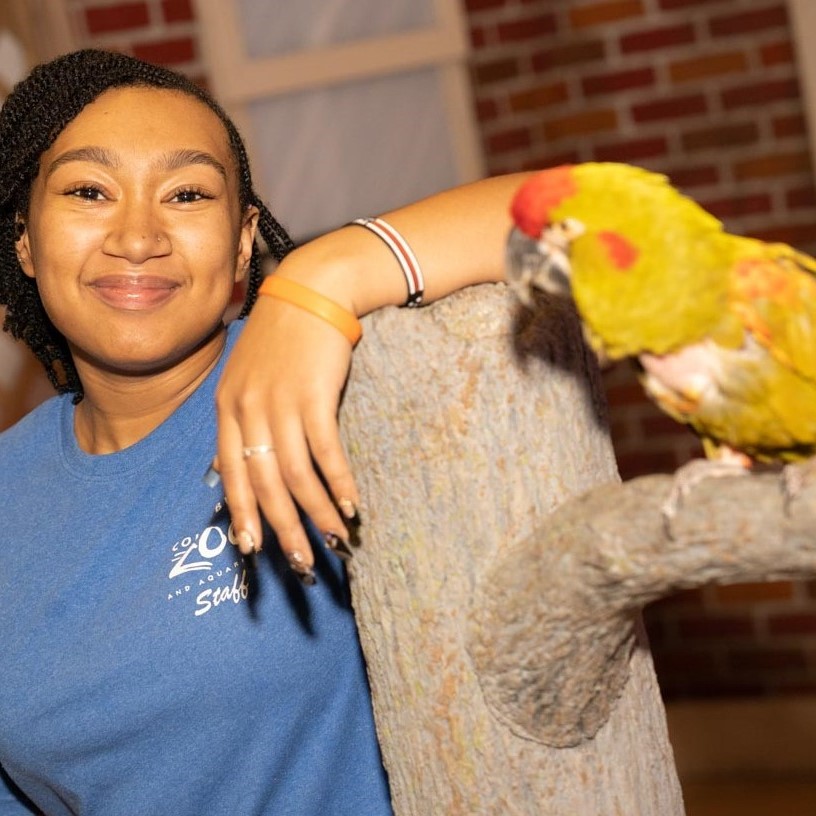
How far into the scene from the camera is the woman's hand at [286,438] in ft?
2.35

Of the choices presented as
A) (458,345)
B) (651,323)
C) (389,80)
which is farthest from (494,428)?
(389,80)

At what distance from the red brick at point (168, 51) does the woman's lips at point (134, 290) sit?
1511mm

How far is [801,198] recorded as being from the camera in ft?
7.78

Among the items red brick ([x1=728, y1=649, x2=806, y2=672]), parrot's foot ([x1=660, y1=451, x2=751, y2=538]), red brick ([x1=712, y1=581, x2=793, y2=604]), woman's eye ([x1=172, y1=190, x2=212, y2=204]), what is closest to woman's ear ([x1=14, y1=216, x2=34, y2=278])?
woman's eye ([x1=172, y1=190, x2=212, y2=204])

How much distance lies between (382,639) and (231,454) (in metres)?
0.20

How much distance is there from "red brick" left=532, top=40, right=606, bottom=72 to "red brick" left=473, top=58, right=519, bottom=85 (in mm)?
63

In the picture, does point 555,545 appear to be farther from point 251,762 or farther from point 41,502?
point 41,502

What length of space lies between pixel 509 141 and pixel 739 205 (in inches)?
19.9

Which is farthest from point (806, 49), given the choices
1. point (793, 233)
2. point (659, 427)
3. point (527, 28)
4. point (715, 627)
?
point (715, 627)

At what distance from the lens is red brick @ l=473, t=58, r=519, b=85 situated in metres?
2.49

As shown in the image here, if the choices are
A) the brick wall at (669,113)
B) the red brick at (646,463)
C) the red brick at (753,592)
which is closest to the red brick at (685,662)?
the brick wall at (669,113)

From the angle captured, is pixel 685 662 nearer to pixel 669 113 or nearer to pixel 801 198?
pixel 801 198

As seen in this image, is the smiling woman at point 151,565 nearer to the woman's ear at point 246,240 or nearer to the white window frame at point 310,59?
the woman's ear at point 246,240

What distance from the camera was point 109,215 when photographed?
1.01 m
